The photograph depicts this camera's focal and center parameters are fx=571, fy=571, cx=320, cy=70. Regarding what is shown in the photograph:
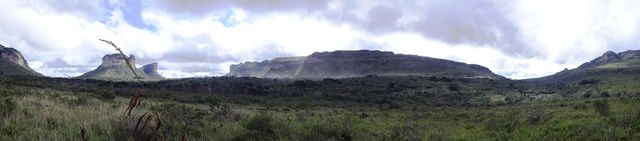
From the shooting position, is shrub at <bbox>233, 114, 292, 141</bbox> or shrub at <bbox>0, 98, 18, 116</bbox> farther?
shrub at <bbox>233, 114, 292, 141</bbox>

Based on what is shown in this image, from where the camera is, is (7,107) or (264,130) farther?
(264,130)

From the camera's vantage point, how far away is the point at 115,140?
8.06m

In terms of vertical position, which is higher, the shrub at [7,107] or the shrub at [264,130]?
the shrub at [7,107]

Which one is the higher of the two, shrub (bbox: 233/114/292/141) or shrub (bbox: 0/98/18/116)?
shrub (bbox: 0/98/18/116)

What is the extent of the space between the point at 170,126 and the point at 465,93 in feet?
265

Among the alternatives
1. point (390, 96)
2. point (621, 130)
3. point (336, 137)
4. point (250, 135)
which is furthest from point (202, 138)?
point (390, 96)

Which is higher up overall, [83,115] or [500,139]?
[83,115]

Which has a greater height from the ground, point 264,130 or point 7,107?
point 7,107

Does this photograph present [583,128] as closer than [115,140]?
No

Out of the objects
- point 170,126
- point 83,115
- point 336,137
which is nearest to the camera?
point 83,115

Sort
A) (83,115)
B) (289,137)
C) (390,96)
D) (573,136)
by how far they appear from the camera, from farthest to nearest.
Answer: (390,96) → (573,136) → (289,137) → (83,115)

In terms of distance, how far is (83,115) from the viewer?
9.35 metres

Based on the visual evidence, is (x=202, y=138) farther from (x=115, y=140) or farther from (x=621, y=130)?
(x=621, y=130)

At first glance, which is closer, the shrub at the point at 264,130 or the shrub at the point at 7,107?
the shrub at the point at 7,107
